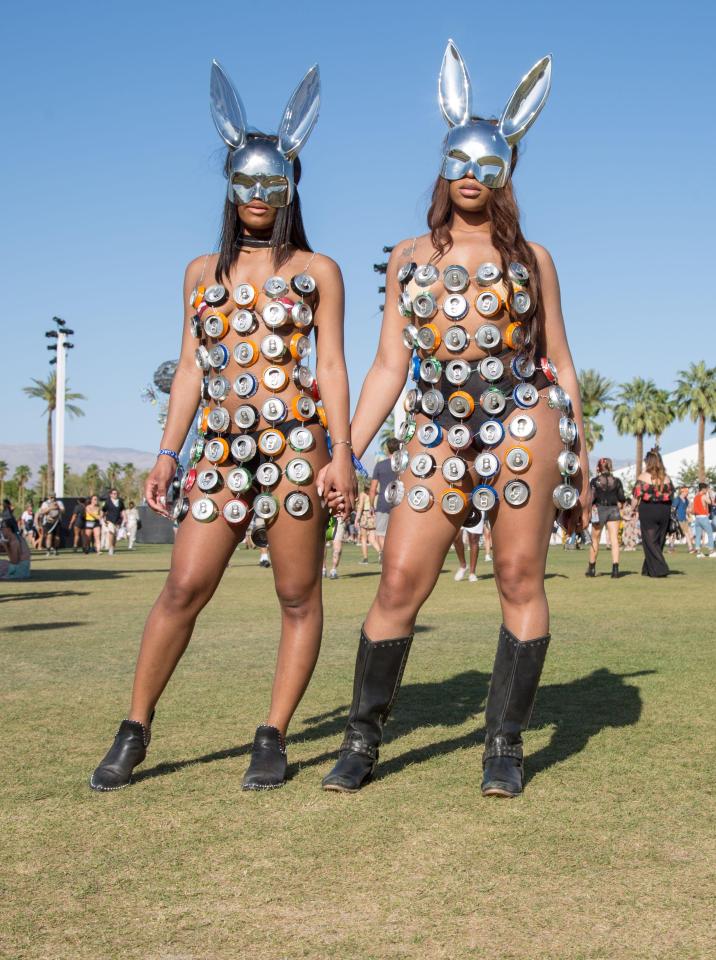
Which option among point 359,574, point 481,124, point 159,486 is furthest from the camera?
point 359,574

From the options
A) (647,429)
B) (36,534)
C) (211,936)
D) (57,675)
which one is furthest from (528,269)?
(647,429)

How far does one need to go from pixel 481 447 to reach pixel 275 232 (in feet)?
3.94

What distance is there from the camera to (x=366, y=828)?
3488 millimetres

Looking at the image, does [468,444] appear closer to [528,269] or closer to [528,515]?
[528,515]

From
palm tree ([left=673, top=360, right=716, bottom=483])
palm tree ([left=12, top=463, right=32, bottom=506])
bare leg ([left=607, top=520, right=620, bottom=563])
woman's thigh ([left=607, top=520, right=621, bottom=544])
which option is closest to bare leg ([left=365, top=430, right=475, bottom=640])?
bare leg ([left=607, top=520, right=620, bottom=563])

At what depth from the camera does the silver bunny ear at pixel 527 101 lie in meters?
4.28

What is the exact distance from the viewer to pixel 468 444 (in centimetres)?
402

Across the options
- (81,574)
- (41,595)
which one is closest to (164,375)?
(81,574)

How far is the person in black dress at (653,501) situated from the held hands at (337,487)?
14.2 metres

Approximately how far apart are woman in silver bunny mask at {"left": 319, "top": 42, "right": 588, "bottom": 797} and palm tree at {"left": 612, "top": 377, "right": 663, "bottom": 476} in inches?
2936

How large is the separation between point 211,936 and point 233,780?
156 cm

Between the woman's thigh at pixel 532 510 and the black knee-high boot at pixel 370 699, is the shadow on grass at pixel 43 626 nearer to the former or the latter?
the black knee-high boot at pixel 370 699

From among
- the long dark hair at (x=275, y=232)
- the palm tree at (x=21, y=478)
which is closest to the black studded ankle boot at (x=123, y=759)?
the long dark hair at (x=275, y=232)

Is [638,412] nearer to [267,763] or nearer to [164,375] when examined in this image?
[164,375]
